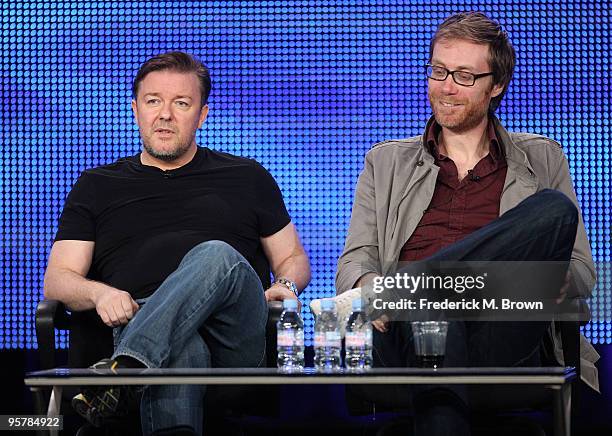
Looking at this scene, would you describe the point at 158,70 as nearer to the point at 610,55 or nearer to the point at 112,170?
the point at 112,170

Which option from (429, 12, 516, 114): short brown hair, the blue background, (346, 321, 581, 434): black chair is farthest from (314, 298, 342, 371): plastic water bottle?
the blue background

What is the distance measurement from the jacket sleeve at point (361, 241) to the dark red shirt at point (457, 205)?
3.9 inches

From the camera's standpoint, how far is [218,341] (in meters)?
2.75

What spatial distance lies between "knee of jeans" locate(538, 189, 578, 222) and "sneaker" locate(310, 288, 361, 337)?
52cm

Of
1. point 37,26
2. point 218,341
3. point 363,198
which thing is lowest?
point 218,341

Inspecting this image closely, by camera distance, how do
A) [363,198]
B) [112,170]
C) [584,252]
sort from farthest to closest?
[112,170] < [363,198] < [584,252]

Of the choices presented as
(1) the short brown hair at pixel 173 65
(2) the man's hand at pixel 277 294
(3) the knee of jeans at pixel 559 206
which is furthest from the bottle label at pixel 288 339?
(1) the short brown hair at pixel 173 65

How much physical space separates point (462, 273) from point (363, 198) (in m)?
0.68

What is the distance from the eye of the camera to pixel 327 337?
251 centimetres

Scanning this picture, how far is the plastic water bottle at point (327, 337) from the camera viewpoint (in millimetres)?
2507

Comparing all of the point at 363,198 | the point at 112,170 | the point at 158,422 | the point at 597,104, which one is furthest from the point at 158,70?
the point at 597,104

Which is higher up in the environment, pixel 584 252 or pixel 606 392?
pixel 584 252

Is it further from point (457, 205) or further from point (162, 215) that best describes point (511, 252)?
point (162, 215)

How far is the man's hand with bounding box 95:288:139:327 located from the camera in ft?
8.99
